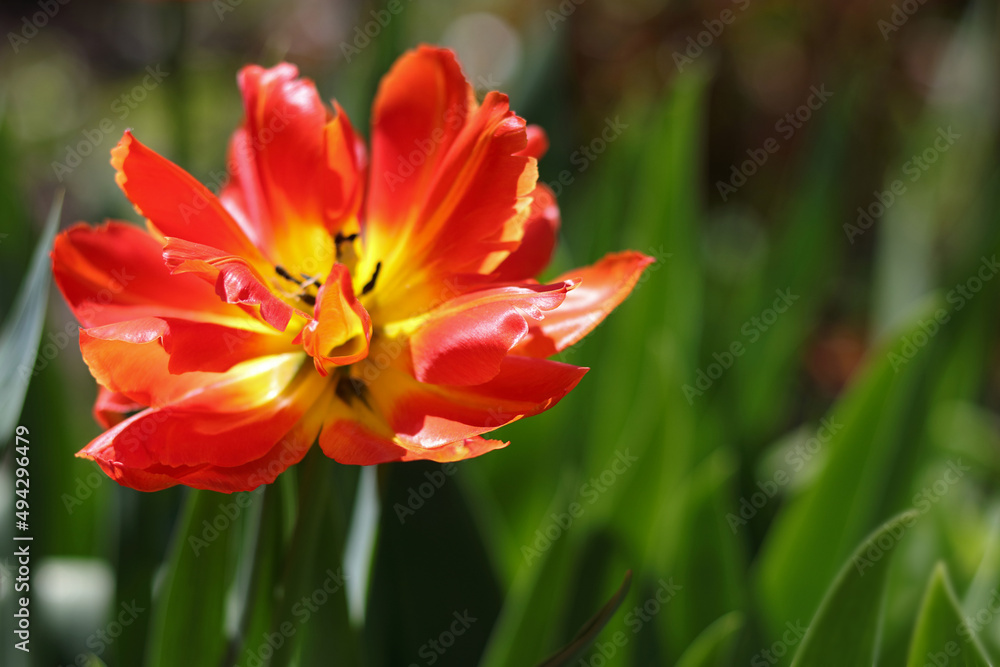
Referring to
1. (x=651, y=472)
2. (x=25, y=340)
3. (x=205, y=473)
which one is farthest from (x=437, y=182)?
(x=651, y=472)

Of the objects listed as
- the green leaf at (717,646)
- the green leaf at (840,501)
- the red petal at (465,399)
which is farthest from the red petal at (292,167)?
the green leaf at (840,501)

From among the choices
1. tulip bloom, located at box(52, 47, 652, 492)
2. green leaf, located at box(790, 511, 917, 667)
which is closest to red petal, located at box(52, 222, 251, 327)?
tulip bloom, located at box(52, 47, 652, 492)

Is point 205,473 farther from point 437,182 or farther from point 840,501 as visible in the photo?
point 840,501

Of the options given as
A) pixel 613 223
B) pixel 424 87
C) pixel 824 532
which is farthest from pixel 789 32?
pixel 424 87

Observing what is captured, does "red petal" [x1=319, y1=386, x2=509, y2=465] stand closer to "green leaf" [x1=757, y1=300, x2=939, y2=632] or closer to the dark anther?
the dark anther

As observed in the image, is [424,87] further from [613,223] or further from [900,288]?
[900,288]

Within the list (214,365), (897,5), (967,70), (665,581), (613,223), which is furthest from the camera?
(897,5)
